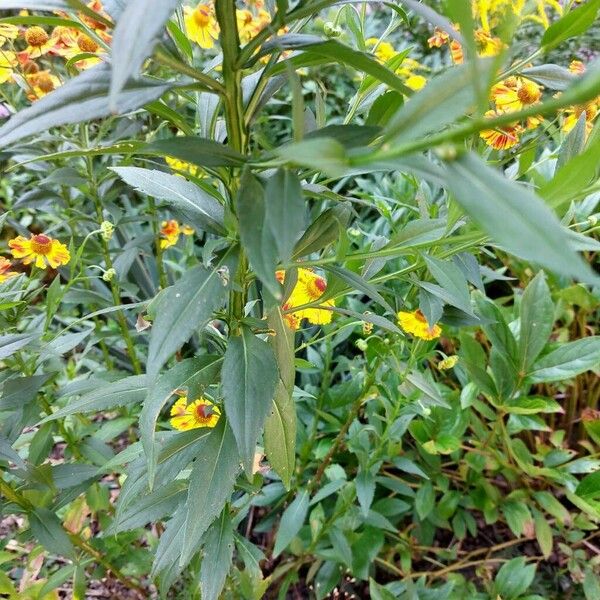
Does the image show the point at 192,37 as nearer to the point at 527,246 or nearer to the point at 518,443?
the point at 527,246

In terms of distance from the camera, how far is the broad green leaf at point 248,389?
498 mm

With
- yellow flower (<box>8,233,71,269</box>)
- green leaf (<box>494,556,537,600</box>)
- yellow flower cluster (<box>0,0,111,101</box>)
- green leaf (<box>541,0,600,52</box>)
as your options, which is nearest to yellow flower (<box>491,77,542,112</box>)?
green leaf (<box>541,0,600,52</box>)

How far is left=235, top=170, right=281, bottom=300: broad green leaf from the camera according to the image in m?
0.37

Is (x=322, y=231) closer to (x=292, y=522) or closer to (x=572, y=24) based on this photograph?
(x=572, y=24)

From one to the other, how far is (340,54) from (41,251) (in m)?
0.61

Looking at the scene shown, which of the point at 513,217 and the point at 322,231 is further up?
the point at 513,217

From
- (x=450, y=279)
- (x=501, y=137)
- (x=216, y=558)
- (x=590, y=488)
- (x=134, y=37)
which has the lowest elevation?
(x=590, y=488)

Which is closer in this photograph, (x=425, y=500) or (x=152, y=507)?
(x=152, y=507)

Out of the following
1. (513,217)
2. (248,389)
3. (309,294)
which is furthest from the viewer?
(309,294)

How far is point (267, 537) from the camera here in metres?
1.25

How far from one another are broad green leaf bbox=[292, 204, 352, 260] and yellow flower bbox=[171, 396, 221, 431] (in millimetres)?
247

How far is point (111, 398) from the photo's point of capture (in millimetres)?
658

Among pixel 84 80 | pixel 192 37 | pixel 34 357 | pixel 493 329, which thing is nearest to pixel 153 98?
pixel 84 80

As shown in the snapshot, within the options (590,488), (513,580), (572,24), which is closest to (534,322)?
(590,488)
